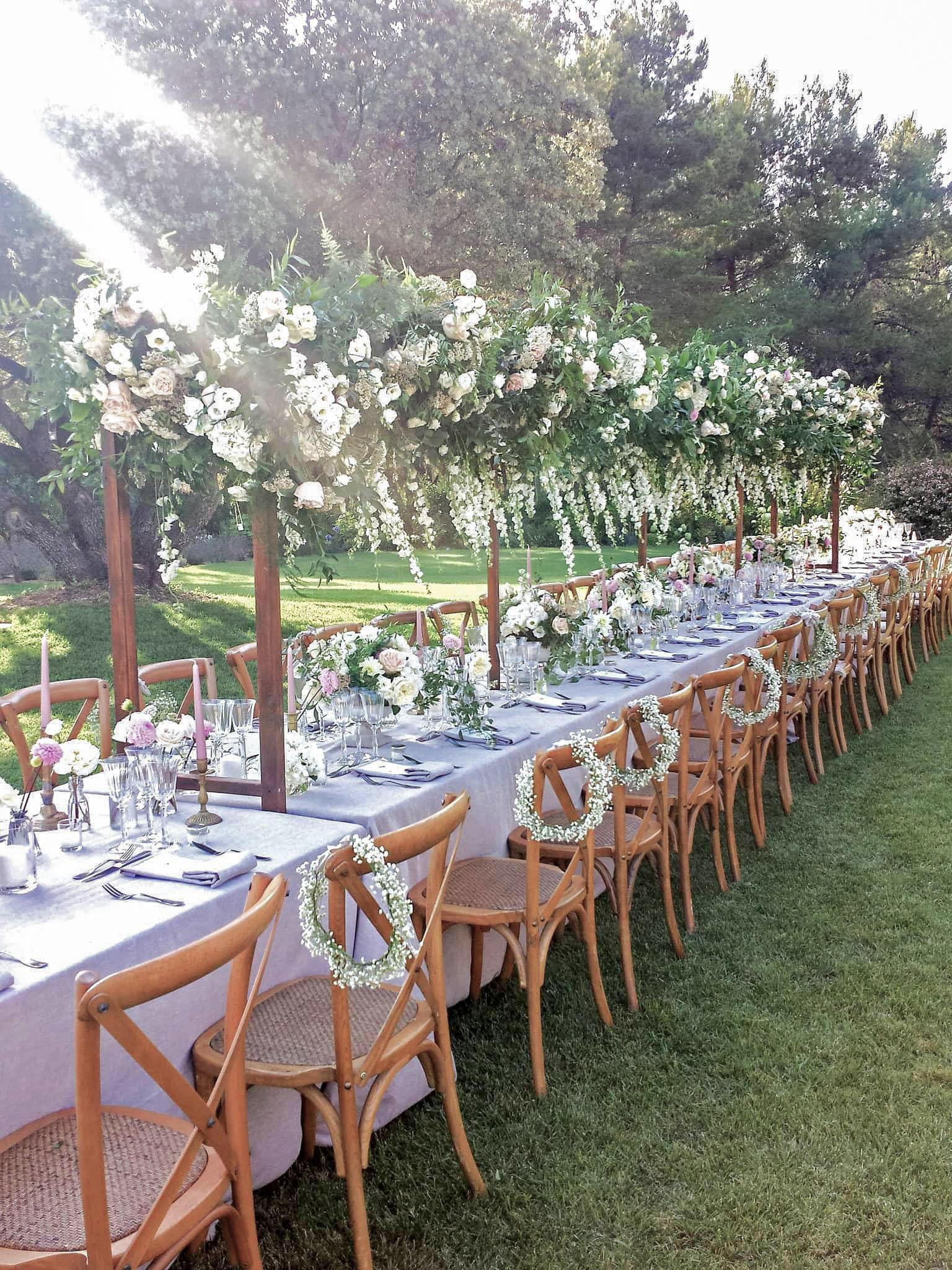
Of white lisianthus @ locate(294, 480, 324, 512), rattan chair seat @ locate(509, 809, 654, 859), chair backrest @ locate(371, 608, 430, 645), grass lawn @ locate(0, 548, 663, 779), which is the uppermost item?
white lisianthus @ locate(294, 480, 324, 512)

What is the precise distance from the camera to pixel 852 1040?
11.0 feet

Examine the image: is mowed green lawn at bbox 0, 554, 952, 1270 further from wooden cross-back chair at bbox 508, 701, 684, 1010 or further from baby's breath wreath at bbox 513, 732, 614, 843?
baby's breath wreath at bbox 513, 732, 614, 843

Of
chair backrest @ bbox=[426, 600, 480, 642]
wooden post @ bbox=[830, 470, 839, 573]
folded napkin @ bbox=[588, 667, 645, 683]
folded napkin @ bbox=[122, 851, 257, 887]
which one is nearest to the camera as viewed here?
folded napkin @ bbox=[122, 851, 257, 887]

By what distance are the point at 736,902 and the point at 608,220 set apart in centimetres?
1860

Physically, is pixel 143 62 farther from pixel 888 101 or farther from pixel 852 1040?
pixel 888 101

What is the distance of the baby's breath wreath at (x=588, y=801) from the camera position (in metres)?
2.97

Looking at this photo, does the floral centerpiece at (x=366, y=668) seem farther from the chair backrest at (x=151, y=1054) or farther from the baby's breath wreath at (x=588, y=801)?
the chair backrest at (x=151, y=1054)

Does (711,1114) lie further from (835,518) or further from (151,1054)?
(835,518)

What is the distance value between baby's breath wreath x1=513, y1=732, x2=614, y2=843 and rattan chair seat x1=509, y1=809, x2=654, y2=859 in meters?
0.55

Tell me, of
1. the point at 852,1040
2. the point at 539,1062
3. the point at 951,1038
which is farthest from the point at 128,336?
the point at 951,1038

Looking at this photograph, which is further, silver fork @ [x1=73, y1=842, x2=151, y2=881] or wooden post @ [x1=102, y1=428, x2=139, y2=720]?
wooden post @ [x1=102, y1=428, x2=139, y2=720]

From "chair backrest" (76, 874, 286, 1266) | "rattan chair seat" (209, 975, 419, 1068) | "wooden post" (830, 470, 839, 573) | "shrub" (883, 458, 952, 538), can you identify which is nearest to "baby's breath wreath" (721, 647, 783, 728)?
"rattan chair seat" (209, 975, 419, 1068)

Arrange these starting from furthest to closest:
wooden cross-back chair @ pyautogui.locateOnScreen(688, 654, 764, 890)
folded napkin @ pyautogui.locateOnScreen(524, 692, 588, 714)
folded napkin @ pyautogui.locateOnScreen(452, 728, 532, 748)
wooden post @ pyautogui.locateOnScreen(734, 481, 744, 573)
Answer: wooden post @ pyautogui.locateOnScreen(734, 481, 744, 573) < folded napkin @ pyautogui.locateOnScreen(524, 692, 588, 714) < wooden cross-back chair @ pyautogui.locateOnScreen(688, 654, 764, 890) < folded napkin @ pyautogui.locateOnScreen(452, 728, 532, 748)

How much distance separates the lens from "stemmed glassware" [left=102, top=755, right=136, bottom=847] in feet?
9.08
